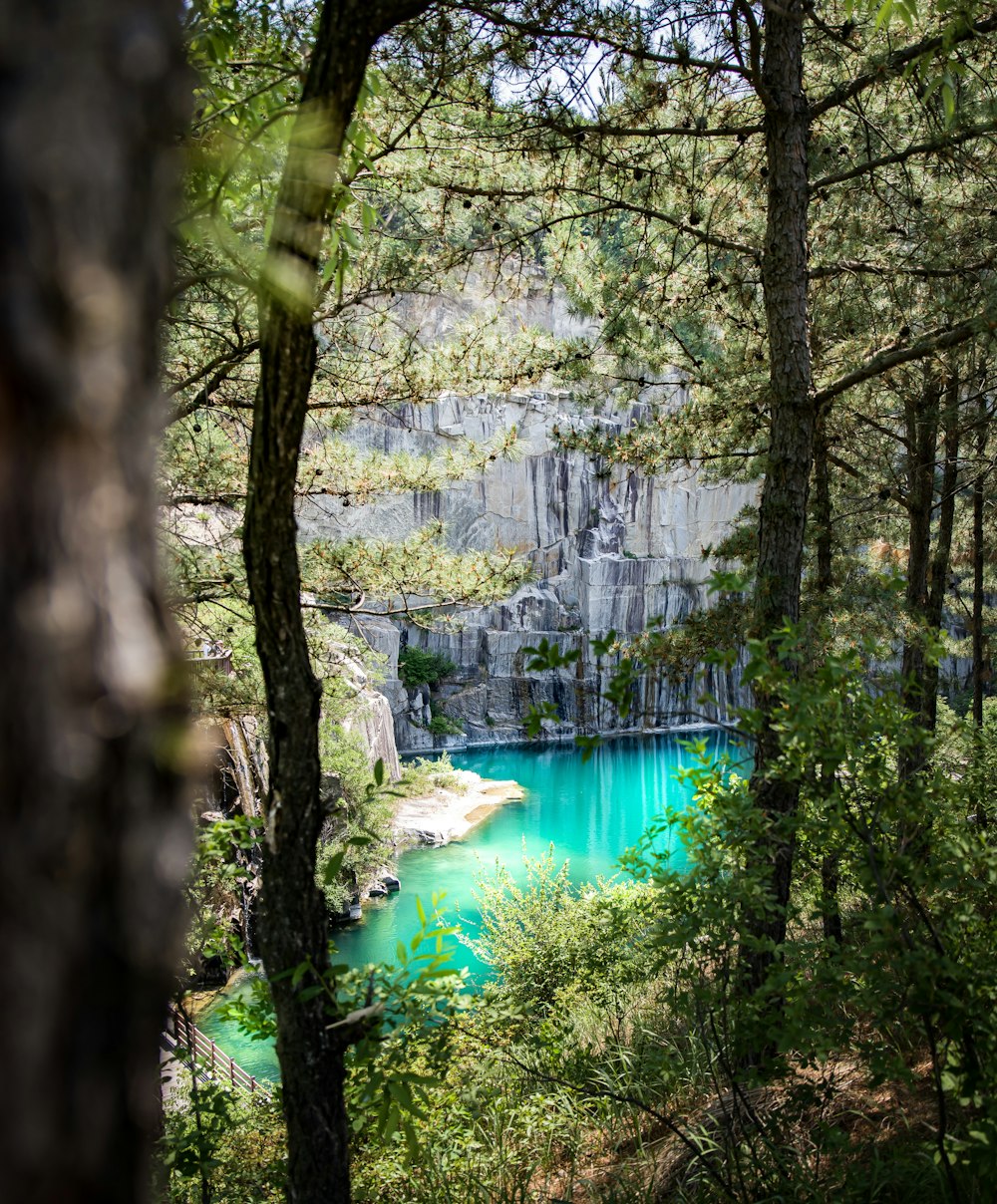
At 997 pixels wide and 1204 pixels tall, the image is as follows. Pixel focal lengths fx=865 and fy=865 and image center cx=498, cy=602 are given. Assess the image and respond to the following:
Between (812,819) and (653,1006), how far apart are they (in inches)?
151

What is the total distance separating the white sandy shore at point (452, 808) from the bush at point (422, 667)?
4674mm

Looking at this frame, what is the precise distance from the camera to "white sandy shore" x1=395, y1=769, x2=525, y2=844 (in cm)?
1716

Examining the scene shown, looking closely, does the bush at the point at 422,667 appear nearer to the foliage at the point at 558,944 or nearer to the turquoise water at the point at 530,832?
the turquoise water at the point at 530,832

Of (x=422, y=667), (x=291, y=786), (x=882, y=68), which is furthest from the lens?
(x=422, y=667)

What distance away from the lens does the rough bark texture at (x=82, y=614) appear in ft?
1.16

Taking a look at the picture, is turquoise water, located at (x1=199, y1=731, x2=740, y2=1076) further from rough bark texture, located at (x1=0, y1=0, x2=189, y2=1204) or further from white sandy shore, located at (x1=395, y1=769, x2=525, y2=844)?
rough bark texture, located at (x1=0, y1=0, x2=189, y2=1204)

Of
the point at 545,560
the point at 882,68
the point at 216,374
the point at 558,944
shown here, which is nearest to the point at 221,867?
the point at 216,374

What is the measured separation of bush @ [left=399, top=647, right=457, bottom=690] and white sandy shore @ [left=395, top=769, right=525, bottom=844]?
4.67 metres

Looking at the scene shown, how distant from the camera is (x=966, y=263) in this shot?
4738 mm

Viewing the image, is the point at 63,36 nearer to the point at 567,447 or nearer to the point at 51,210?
the point at 51,210

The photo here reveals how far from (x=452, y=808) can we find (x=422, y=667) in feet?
25.9

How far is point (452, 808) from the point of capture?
18.9 meters

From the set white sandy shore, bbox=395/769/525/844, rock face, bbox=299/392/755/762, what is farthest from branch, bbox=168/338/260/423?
rock face, bbox=299/392/755/762

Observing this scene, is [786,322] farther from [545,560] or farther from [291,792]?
[545,560]
